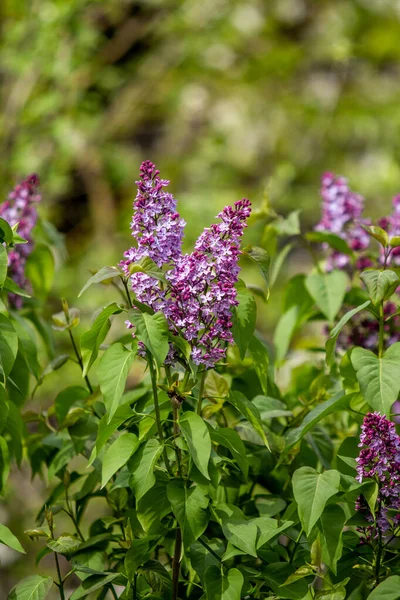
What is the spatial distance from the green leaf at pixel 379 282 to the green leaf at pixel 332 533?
320 millimetres

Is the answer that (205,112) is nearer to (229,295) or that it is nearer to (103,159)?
(103,159)

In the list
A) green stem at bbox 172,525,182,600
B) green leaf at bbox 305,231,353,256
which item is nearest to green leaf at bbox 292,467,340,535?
green stem at bbox 172,525,182,600

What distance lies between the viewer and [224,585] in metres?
1.17

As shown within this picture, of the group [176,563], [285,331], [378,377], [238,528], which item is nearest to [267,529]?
[238,528]

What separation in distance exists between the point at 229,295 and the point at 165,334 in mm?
121

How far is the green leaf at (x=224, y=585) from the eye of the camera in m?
1.15

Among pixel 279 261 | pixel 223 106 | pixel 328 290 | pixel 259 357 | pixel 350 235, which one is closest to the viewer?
pixel 259 357

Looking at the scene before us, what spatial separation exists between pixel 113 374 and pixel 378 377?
0.39 metres

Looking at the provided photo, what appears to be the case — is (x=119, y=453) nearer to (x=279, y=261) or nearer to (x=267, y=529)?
(x=267, y=529)

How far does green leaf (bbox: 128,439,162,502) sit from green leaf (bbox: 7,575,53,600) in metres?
0.23

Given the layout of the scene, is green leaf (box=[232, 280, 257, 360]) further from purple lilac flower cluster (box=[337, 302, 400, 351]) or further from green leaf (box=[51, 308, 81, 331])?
purple lilac flower cluster (box=[337, 302, 400, 351])

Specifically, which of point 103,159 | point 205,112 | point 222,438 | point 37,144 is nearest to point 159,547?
point 222,438

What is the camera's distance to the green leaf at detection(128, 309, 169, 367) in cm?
110

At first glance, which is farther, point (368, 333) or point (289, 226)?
point (368, 333)
